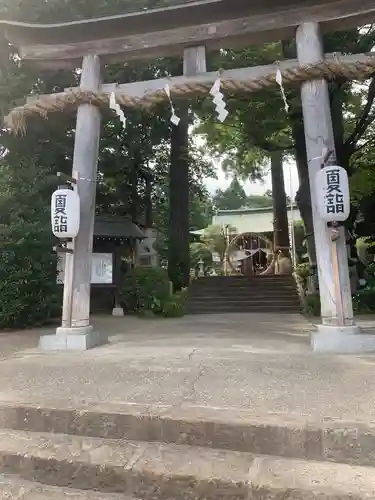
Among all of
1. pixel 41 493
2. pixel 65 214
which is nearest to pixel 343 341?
pixel 41 493

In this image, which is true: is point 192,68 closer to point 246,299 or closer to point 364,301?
point 364,301

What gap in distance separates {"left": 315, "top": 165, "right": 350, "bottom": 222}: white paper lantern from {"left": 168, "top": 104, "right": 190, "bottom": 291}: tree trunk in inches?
358

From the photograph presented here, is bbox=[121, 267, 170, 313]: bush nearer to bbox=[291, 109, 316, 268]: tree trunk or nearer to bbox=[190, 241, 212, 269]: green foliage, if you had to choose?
bbox=[291, 109, 316, 268]: tree trunk

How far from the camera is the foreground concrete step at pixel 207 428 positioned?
97.4 inches

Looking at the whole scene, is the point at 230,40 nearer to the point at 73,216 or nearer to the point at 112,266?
the point at 73,216

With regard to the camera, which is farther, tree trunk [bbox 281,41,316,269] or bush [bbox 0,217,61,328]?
tree trunk [bbox 281,41,316,269]

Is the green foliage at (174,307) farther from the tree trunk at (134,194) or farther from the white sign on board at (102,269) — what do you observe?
the tree trunk at (134,194)

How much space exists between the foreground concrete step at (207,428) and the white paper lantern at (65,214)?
289cm

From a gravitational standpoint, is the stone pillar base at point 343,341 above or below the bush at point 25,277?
below

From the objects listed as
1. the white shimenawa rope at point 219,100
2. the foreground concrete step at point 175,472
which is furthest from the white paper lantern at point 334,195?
the foreground concrete step at point 175,472

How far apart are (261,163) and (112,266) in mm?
9979

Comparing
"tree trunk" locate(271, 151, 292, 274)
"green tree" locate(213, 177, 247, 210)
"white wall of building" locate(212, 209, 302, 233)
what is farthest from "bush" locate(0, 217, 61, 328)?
"green tree" locate(213, 177, 247, 210)

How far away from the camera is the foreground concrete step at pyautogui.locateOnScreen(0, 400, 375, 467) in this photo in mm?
2475

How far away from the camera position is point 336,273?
505cm
